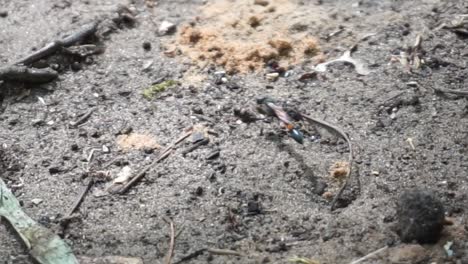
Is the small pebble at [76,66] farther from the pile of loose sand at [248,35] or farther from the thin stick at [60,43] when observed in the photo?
the pile of loose sand at [248,35]

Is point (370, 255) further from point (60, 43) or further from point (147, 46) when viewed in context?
point (60, 43)

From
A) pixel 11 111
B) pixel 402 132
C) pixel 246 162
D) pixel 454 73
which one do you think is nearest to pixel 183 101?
pixel 246 162

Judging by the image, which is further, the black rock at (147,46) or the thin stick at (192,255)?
the black rock at (147,46)

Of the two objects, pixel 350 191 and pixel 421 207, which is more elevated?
pixel 421 207

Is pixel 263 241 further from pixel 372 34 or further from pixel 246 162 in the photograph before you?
pixel 372 34

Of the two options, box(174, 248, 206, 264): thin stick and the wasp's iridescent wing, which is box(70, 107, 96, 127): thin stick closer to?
the wasp's iridescent wing

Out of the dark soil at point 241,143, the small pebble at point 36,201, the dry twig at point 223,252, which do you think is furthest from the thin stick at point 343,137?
the small pebble at point 36,201

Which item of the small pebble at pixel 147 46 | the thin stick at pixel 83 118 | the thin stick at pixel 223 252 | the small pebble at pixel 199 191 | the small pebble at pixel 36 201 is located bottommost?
the thin stick at pixel 223 252
